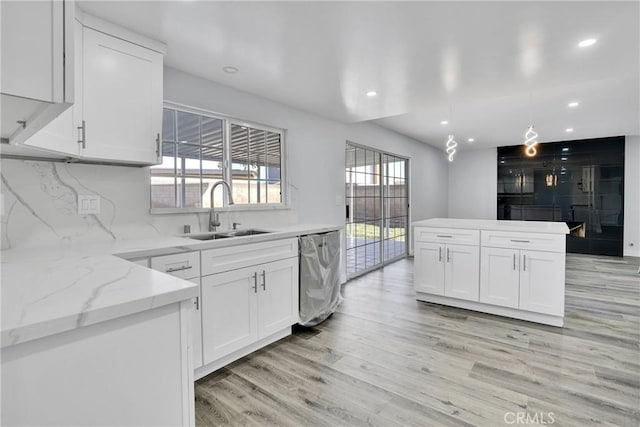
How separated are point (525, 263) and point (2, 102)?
11.8 ft

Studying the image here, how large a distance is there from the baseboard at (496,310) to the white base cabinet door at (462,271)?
0.32 feet

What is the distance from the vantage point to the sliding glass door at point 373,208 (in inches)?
190

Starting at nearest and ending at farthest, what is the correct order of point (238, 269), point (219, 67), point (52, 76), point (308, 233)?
point (52, 76) < point (238, 269) < point (219, 67) < point (308, 233)

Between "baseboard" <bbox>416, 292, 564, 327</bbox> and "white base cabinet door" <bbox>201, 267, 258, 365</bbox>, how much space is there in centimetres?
210

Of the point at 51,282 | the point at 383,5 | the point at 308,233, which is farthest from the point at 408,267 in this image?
the point at 51,282

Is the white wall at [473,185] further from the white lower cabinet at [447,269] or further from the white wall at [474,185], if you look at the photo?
the white lower cabinet at [447,269]

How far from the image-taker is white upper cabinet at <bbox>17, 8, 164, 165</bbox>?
5.92 ft

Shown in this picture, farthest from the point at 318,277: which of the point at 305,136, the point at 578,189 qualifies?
the point at 578,189

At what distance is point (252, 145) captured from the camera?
3.22 meters

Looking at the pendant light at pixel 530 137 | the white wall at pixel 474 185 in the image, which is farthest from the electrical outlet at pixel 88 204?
the white wall at pixel 474 185

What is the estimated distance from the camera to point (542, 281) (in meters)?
2.98

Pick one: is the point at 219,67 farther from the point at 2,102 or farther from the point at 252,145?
the point at 2,102

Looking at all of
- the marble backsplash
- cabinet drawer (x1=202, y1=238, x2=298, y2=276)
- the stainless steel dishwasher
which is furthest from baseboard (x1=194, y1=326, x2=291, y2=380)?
the marble backsplash

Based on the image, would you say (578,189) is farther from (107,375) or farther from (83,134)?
(107,375)
